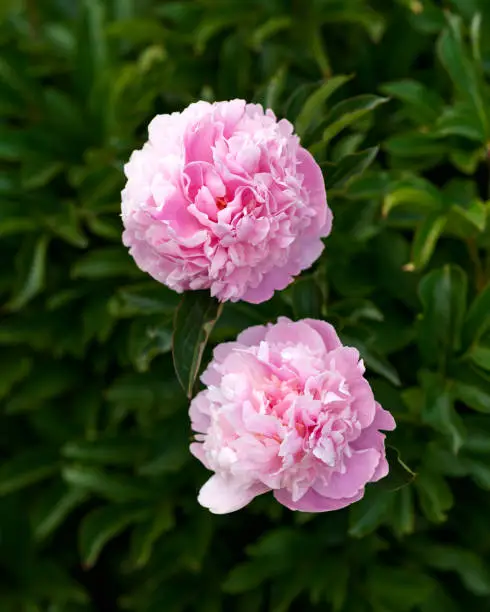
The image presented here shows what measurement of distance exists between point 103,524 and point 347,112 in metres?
0.77

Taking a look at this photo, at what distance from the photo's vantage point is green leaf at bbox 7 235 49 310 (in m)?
1.31

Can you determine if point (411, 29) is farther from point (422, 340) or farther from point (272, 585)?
point (272, 585)

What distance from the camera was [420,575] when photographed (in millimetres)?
1271

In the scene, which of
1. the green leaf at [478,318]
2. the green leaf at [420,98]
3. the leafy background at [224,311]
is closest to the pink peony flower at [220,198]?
the leafy background at [224,311]

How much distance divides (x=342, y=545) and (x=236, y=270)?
0.69m

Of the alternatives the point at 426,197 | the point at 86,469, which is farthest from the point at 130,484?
the point at 426,197

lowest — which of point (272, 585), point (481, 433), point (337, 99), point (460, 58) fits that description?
point (272, 585)

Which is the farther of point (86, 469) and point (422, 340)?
point (86, 469)

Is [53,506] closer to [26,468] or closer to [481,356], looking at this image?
[26,468]

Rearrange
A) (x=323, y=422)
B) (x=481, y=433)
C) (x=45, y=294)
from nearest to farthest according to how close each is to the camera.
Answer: (x=323, y=422) → (x=481, y=433) → (x=45, y=294)

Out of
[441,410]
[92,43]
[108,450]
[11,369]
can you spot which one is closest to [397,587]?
[441,410]

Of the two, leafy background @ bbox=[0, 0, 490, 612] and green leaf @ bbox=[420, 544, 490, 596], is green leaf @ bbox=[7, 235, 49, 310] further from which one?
green leaf @ bbox=[420, 544, 490, 596]

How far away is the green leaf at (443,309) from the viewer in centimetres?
107

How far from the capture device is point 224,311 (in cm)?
103
